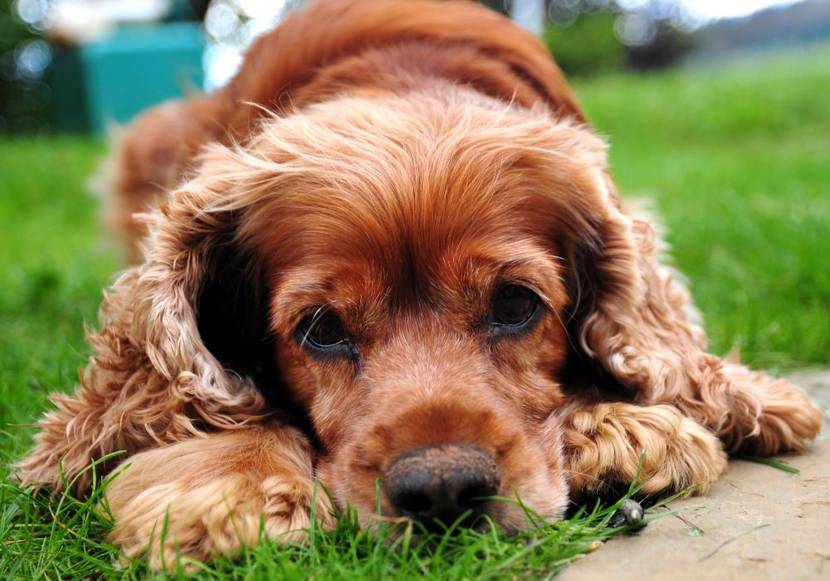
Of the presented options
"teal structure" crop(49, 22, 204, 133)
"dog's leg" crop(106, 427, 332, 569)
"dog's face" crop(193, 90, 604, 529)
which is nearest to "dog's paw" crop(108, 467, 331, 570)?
"dog's leg" crop(106, 427, 332, 569)

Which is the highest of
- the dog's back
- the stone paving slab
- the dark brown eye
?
the dog's back

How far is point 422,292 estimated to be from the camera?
250 centimetres

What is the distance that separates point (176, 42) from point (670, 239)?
8126 mm

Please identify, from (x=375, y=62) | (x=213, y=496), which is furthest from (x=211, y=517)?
(x=375, y=62)

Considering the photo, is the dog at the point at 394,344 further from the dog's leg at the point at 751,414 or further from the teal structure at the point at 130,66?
the teal structure at the point at 130,66

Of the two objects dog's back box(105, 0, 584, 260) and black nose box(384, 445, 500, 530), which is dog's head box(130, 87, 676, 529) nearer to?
black nose box(384, 445, 500, 530)

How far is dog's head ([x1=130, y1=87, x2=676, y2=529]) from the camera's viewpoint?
2217 millimetres

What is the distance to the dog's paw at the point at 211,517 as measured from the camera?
84.5 inches

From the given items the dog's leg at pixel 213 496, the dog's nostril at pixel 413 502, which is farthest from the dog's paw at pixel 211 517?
the dog's nostril at pixel 413 502

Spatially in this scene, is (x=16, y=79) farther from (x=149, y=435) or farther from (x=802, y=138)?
(x=149, y=435)

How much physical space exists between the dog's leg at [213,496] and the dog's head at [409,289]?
0.10 metres

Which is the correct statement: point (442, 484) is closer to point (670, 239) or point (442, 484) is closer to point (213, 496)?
point (213, 496)

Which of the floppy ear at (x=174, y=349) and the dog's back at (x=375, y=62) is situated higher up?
the dog's back at (x=375, y=62)

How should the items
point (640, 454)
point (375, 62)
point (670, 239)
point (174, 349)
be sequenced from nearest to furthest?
point (640, 454) → point (174, 349) → point (375, 62) → point (670, 239)
